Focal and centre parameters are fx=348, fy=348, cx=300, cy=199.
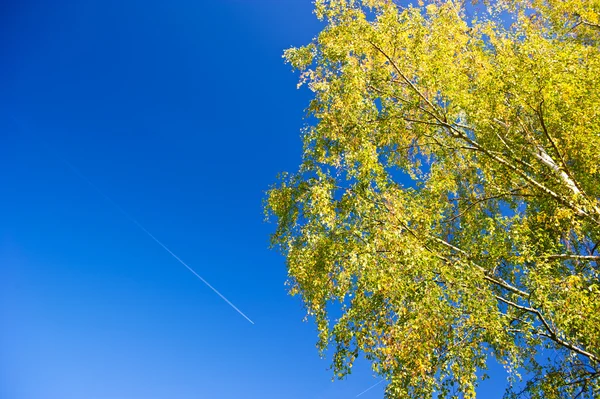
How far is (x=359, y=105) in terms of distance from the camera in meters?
8.02

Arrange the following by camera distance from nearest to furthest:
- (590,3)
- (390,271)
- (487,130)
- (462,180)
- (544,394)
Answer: (390,271), (544,394), (487,130), (590,3), (462,180)

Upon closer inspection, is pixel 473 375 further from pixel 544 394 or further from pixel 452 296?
pixel 544 394

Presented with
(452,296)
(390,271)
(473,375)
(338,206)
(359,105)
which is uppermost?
(359,105)

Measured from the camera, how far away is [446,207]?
1010 centimetres

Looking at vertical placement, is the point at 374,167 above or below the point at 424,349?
Result: above

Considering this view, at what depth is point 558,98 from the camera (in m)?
6.84

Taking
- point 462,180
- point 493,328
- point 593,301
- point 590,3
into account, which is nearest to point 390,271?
point 493,328

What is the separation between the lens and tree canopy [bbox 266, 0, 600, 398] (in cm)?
570

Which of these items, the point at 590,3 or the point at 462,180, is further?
the point at 462,180

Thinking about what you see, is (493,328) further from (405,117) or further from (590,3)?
(590,3)

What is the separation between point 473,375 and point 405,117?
19.3 ft

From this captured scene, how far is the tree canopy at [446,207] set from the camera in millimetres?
5703

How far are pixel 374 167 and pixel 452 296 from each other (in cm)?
272

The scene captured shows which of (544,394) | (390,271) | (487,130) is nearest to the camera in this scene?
(390,271)
